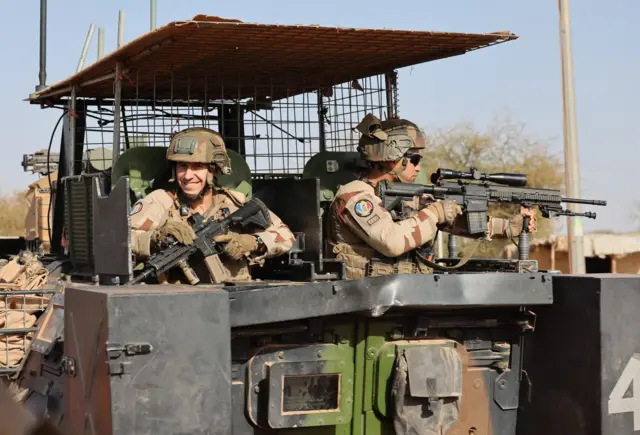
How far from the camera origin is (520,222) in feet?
23.9

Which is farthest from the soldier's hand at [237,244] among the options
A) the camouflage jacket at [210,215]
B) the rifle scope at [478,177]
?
the rifle scope at [478,177]

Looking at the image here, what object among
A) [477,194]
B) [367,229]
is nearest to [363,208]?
[367,229]

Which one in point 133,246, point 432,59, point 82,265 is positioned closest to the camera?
point 133,246

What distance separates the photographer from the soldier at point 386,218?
6.34m

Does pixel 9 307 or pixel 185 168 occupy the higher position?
pixel 185 168

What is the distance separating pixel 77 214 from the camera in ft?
23.4

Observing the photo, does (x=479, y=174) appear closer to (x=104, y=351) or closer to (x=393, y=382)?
(x=393, y=382)

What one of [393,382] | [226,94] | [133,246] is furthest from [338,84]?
[393,382]

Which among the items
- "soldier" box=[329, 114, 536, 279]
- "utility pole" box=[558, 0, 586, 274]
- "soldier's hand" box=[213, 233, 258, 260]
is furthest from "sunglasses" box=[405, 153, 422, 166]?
"utility pole" box=[558, 0, 586, 274]

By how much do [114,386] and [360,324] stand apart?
147 centimetres

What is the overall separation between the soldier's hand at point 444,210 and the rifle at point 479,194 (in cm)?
13

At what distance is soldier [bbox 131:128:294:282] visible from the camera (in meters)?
→ 6.00

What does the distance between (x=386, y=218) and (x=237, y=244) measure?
94 centimetres

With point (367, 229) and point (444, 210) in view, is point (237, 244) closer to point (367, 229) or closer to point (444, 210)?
point (367, 229)
